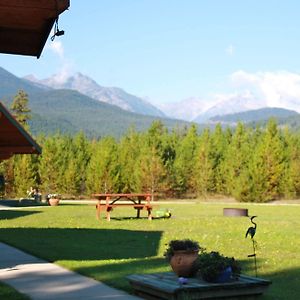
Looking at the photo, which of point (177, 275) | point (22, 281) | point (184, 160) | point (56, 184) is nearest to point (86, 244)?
point (22, 281)

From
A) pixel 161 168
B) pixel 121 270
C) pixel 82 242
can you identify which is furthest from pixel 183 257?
pixel 161 168

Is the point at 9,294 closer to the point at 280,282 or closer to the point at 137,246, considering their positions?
the point at 280,282

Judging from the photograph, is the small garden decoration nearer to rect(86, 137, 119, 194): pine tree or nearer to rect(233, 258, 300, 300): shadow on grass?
rect(233, 258, 300, 300): shadow on grass

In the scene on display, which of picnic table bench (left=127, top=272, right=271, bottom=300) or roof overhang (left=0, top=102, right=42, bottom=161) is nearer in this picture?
picnic table bench (left=127, top=272, right=271, bottom=300)

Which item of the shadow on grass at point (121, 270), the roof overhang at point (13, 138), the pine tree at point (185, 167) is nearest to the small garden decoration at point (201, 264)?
the shadow on grass at point (121, 270)

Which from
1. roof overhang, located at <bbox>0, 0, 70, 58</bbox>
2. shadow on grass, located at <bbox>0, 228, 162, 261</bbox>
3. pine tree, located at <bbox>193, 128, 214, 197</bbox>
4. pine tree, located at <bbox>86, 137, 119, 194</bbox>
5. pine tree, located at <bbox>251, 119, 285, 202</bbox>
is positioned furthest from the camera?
pine tree, located at <bbox>193, 128, 214, 197</bbox>

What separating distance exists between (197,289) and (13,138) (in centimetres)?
952

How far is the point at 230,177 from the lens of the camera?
58.7 metres

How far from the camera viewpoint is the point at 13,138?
50.4ft

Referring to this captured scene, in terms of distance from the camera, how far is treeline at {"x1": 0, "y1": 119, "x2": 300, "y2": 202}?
182 feet

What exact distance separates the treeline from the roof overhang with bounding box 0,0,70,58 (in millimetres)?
46458

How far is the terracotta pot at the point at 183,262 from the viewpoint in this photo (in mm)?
7762

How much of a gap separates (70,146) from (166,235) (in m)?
46.4

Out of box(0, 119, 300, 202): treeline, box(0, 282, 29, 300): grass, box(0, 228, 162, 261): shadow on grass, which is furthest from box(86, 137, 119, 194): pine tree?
box(0, 282, 29, 300): grass
